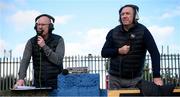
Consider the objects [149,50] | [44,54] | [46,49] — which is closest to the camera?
[149,50]

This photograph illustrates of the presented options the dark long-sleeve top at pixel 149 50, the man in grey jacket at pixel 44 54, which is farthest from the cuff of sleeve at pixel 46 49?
the dark long-sleeve top at pixel 149 50

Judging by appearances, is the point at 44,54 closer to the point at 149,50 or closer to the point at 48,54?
the point at 48,54

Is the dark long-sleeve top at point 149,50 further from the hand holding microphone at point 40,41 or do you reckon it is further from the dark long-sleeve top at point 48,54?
the hand holding microphone at point 40,41

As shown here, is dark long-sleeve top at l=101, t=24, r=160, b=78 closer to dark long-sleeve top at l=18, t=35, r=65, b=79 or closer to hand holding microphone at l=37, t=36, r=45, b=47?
dark long-sleeve top at l=18, t=35, r=65, b=79

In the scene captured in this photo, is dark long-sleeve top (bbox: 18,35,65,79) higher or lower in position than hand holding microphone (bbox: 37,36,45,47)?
lower

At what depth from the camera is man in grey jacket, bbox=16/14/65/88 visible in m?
6.18

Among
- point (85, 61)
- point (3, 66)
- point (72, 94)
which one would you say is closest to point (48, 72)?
point (72, 94)

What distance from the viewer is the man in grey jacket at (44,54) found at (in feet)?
20.3

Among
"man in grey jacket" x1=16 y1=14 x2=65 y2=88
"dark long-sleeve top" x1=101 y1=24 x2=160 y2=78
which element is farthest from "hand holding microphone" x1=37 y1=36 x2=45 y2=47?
"dark long-sleeve top" x1=101 y1=24 x2=160 y2=78

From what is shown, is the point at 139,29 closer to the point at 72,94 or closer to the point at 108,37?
the point at 108,37

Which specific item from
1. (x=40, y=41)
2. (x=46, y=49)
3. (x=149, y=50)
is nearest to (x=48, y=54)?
(x=46, y=49)

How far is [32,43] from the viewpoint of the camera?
6375 mm

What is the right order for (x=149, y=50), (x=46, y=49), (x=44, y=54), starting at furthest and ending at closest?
(x=44, y=54) → (x=46, y=49) → (x=149, y=50)

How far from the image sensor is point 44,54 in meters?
6.22
